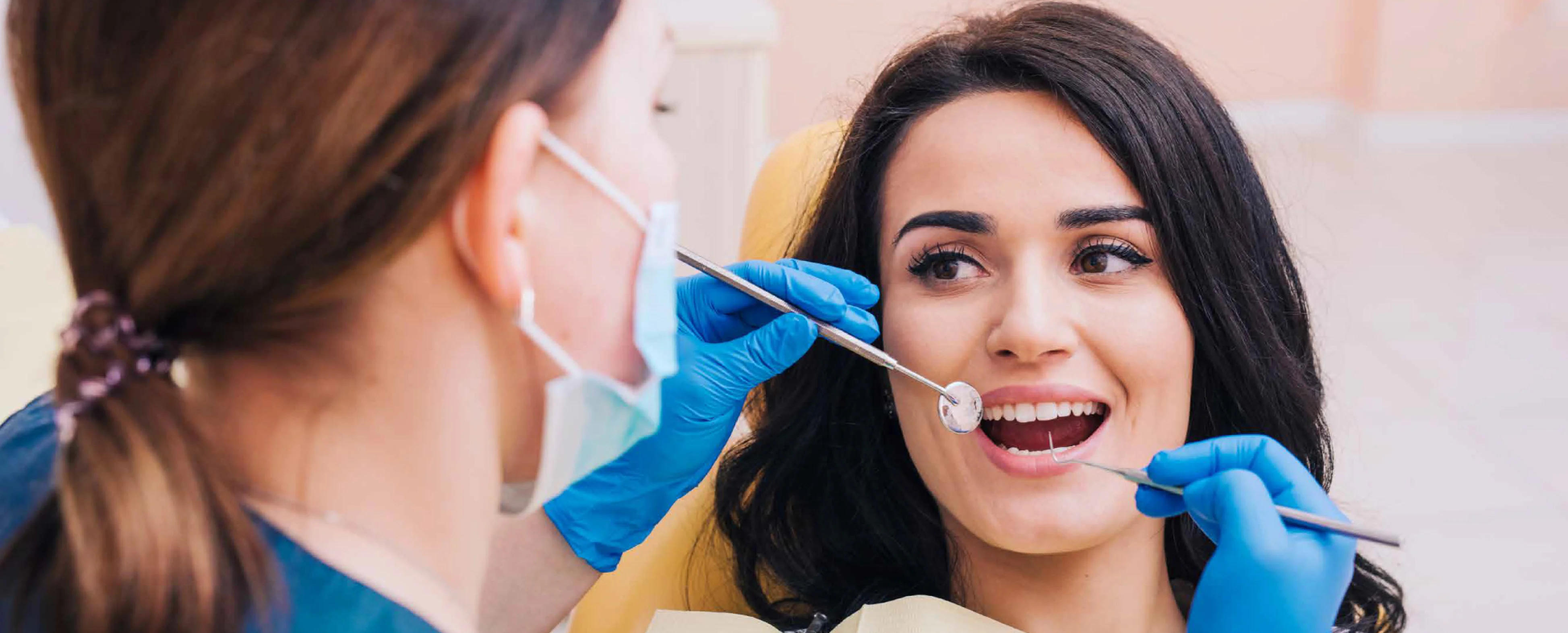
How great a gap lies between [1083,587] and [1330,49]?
A: 4250 mm

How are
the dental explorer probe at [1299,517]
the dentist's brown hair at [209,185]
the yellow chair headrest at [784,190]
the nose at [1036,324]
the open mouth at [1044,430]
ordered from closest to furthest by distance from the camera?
the dentist's brown hair at [209,185] < the dental explorer probe at [1299,517] < the nose at [1036,324] < the open mouth at [1044,430] < the yellow chair headrest at [784,190]

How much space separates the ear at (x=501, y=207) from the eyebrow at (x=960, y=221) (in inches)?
23.9

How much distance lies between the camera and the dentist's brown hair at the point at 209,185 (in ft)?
2.40

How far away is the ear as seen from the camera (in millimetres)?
785

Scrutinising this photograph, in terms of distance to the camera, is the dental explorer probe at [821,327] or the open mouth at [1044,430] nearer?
the dental explorer probe at [821,327]

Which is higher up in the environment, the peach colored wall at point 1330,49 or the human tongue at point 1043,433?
the peach colored wall at point 1330,49

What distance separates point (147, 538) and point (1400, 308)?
375cm

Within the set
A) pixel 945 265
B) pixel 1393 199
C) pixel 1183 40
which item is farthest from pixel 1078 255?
pixel 1393 199

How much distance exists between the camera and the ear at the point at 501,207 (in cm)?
78

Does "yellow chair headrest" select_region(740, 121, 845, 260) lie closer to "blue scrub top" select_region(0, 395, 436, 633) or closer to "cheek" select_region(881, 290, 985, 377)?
"cheek" select_region(881, 290, 985, 377)

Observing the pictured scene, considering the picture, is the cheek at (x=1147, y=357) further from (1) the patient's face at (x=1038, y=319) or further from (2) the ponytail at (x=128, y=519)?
(2) the ponytail at (x=128, y=519)

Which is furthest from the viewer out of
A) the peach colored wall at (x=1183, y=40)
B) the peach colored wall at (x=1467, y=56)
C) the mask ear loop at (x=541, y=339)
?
the peach colored wall at (x=1467, y=56)

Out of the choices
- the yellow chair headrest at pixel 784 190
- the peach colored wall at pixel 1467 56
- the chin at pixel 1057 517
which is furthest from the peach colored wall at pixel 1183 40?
the chin at pixel 1057 517

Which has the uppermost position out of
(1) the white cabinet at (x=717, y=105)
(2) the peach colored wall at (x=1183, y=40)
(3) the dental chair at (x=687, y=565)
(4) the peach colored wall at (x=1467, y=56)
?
(4) the peach colored wall at (x=1467, y=56)
